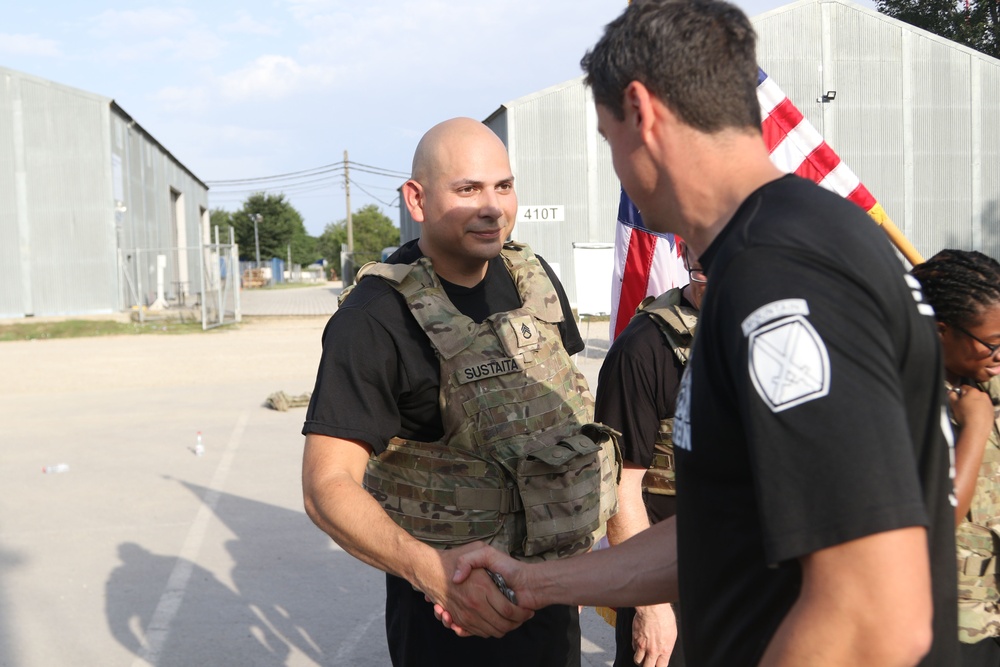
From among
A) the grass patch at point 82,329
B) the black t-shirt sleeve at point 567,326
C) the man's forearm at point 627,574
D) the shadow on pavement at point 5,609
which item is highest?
the black t-shirt sleeve at point 567,326

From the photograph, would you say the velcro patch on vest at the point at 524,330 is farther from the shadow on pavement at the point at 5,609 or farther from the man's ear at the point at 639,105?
the shadow on pavement at the point at 5,609

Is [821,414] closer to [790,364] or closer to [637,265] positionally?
[790,364]

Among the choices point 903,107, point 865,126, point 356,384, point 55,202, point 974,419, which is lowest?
point 974,419

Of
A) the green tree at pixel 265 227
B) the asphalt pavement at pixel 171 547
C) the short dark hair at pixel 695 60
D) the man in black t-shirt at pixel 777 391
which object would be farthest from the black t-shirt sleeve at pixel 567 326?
the green tree at pixel 265 227

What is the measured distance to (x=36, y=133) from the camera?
27.7 metres

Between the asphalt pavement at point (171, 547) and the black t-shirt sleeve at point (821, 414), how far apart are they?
3.63 meters

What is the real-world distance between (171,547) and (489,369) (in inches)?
180

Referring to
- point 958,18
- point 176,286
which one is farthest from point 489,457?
point 176,286

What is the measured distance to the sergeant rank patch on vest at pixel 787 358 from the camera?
1.05 m

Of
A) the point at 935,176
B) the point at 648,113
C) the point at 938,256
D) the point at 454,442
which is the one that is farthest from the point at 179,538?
the point at 935,176

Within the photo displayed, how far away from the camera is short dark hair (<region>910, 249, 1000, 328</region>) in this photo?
7.57ft

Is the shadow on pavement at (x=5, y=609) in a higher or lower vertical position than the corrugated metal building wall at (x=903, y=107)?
lower

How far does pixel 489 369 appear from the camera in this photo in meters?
2.55

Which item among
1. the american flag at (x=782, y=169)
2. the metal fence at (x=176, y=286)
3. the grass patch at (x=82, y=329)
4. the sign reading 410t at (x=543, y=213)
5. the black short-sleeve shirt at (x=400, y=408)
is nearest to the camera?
the black short-sleeve shirt at (x=400, y=408)
